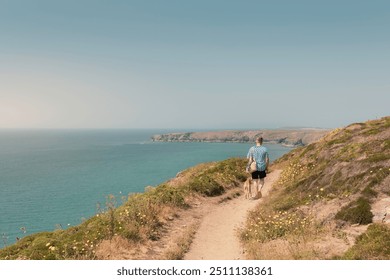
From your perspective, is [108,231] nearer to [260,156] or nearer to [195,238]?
[195,238]

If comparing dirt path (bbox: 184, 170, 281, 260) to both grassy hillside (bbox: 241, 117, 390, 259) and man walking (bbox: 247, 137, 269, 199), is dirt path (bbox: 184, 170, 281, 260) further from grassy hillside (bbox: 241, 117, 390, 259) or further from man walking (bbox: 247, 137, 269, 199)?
man walking (bbox: 247, 137, 269, 199)

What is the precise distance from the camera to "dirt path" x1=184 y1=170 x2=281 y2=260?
10523mm

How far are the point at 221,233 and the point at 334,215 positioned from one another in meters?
4.98

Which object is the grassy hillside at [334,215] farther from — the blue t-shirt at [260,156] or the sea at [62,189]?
the sea at [62,189]

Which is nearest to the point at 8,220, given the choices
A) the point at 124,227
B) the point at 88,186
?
the point at 88,186

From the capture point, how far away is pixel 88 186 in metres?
93.7

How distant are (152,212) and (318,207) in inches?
311

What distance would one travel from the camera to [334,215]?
11430mm

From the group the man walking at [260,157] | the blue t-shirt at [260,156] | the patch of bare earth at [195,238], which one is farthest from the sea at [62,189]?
the blue t-shirt at [260,156]

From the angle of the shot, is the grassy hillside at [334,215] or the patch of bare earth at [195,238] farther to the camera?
the patch of bare earth at [195,238]

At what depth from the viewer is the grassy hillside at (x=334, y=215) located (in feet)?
28.7

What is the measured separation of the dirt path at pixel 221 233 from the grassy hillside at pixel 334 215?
0.69m

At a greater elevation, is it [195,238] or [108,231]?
[108,231]

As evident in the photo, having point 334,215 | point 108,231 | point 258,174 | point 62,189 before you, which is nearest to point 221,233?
point 334,215
